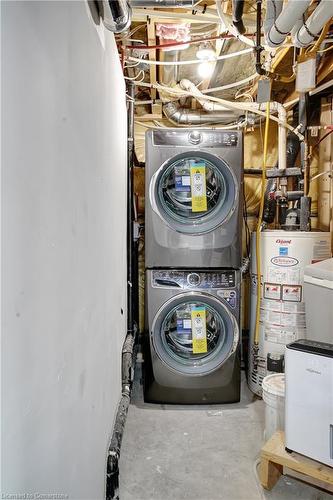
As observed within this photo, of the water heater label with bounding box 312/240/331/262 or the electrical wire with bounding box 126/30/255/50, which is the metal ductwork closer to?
the electrical wire with bounding box 126/30/255/50

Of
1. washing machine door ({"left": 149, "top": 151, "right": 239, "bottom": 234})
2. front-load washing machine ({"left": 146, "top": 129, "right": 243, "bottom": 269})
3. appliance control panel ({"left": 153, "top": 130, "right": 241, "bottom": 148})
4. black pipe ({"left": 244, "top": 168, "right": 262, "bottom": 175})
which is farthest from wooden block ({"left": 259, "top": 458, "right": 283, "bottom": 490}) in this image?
black pipe ({"left": 244, "top": 168, "right": 262, "bottom": 175})

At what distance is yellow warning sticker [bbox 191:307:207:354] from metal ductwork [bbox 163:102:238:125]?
1795 millimetres

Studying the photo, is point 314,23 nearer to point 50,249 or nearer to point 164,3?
point 164,3

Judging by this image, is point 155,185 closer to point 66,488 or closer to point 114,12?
point 114,12

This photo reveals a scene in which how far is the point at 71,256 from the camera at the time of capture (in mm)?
891

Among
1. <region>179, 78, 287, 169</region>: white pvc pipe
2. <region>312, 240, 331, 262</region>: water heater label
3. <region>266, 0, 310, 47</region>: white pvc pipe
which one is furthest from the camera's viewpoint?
<region>179, 78, 287, 169</region>: white pvc pipe

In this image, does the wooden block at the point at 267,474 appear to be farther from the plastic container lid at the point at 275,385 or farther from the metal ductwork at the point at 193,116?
the metal ductwork at the point at 193,116

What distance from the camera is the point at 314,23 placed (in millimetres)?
1588

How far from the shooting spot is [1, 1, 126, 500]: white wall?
0.55m

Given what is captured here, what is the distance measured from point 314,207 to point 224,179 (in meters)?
0.91

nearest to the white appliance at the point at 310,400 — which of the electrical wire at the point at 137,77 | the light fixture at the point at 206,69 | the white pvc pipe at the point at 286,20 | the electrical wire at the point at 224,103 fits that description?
the white pvc pipe at the point at 286,20

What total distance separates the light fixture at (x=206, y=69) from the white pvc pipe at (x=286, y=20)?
832 mm

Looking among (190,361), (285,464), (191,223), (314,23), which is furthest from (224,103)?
(285,464)

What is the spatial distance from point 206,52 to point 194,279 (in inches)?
59.4
